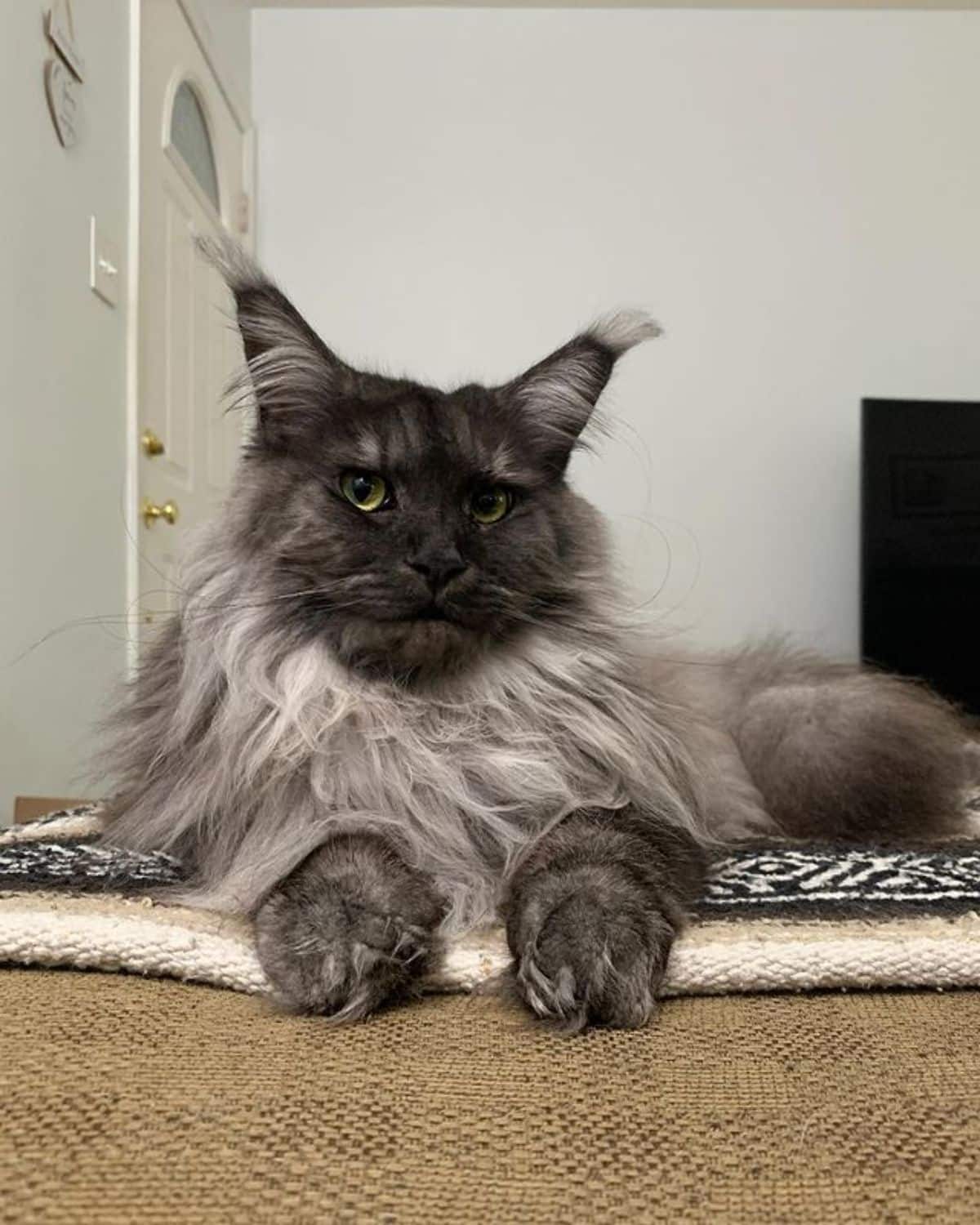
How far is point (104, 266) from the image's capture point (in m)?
2.99

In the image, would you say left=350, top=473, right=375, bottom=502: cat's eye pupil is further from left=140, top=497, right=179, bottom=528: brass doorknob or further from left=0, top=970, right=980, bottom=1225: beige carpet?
left=140, top=497, right=179, bottom=528: brass doorknob

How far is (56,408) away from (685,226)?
9.47ft

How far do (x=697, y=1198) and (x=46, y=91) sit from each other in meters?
2.83

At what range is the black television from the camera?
4.05 m

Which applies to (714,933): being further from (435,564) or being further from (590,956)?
(435,564)

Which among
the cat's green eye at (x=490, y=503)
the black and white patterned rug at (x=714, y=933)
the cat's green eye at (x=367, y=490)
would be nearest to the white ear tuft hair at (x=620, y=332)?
the cat's green eye at (x=490, y=503)

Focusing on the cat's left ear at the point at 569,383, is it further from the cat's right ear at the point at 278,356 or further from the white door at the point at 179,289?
the white door at the point at 179,289

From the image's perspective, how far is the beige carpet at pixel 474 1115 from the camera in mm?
623

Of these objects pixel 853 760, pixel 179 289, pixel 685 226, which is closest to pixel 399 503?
pixel 853 760

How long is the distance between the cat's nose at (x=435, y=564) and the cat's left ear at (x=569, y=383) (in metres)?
0.33

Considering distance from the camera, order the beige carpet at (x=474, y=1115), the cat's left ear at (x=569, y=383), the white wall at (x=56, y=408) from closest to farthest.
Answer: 1. the beige carpet at (x=474, y=1115)
2. the cat's left ear at (x=569, y=383)
3. the white wall at (x=56, y=408)

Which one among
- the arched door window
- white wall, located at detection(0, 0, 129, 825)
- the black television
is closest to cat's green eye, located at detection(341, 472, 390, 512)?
white wall, located at detection(0, 0, 129, 825)

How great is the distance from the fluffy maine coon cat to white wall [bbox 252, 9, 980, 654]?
3084 millimetres

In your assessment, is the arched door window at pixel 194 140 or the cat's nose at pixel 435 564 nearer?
the cat's nose at pixel 435 564
